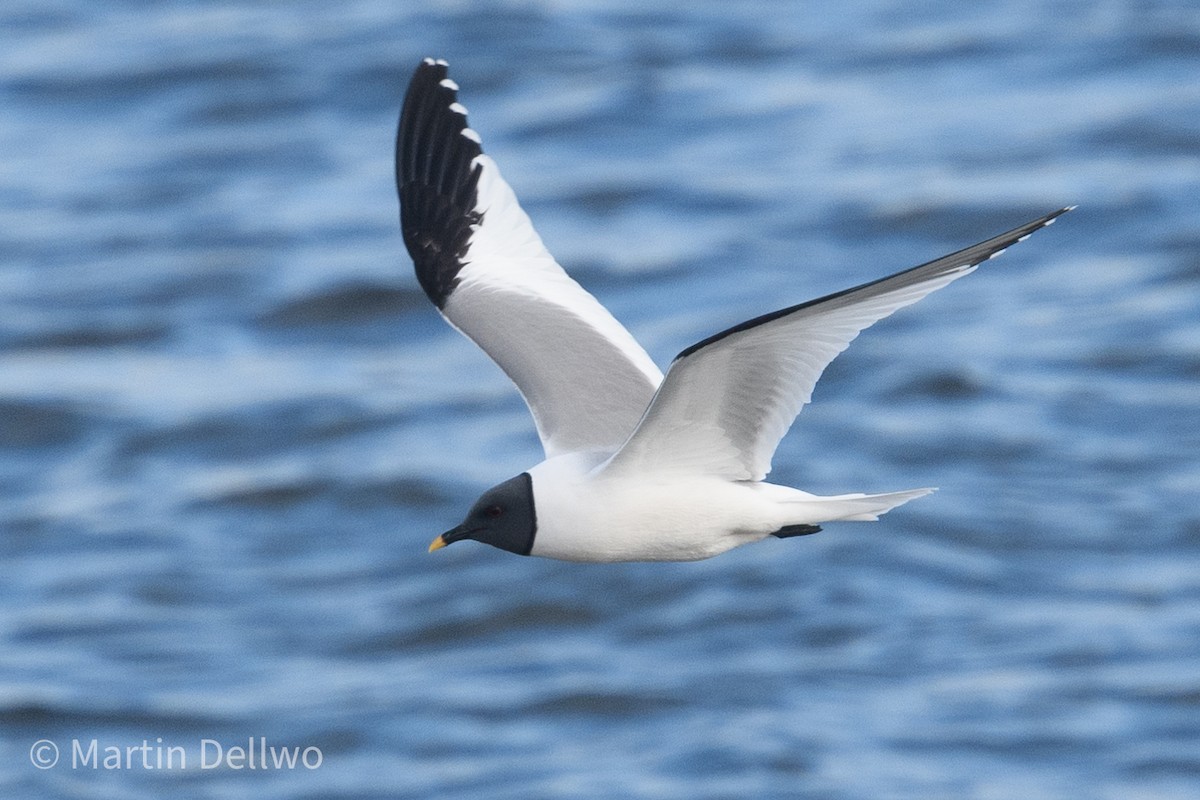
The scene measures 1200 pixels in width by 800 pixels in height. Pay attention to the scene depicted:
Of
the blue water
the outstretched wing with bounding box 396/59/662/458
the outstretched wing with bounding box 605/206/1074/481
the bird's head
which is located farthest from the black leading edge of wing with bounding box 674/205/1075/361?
the blue water

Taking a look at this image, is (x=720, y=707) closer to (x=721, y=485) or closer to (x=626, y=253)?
(x=626, y=253)

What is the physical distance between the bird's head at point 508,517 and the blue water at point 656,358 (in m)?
9.27

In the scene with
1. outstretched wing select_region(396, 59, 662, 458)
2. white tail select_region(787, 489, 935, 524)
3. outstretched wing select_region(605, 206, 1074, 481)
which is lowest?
white tail select_region(787, 489, 935, 524)

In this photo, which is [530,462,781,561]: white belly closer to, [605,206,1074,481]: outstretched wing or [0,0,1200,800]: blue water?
[605,206,1074,481]: outstretched wing

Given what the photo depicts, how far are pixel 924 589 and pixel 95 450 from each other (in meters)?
8.03

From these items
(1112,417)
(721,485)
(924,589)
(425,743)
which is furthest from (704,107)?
(721,485)

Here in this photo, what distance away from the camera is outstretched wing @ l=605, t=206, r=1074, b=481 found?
626cm

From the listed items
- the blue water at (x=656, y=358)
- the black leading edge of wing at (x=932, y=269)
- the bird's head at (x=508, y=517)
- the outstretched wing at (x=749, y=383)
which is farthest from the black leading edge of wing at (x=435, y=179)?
the blue water at (x=656, y=358)

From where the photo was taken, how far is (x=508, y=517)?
732 cm

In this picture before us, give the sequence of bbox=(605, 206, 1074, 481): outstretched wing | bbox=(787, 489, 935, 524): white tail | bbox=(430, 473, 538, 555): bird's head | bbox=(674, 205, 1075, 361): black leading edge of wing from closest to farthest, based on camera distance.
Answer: bbox=(674, 205, 1075, 361): black leading edge of wing, bbox=(605, 206, 1074, 481): outstretched wing, bbox=(787, 489, 935, 524): white tail, bbox=(430, 473, 538, 555): bird's head

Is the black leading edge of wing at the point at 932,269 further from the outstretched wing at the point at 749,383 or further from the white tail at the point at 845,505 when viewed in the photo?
the white tail at the point at 845,505

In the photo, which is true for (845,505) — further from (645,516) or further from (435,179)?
(435,179)

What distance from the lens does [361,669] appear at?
60.3 feet

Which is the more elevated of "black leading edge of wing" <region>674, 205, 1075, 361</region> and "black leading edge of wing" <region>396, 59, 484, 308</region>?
"black leading edge of wing" <region>396, 59, 484, 308</region>
